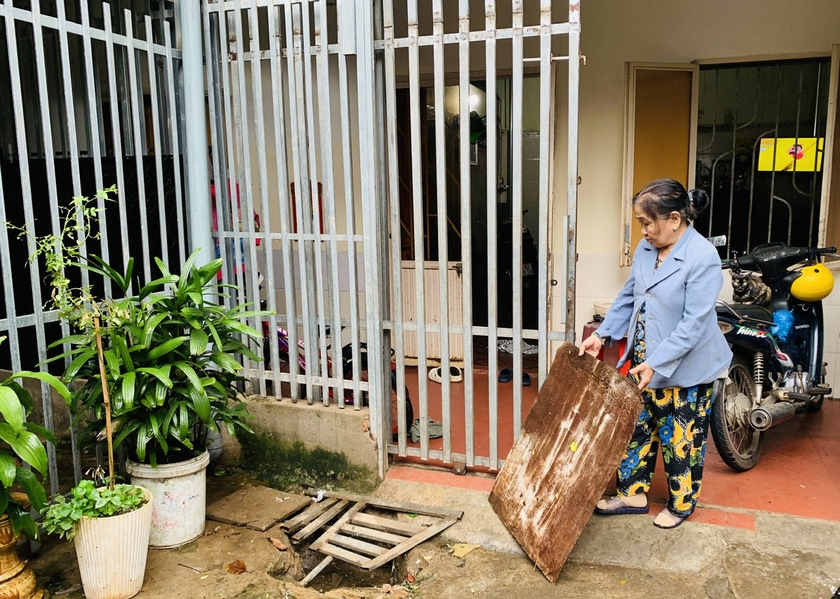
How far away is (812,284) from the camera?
3.94 meters

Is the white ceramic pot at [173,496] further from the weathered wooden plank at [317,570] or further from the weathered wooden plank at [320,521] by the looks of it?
the weathered wooden plank at [317,570]

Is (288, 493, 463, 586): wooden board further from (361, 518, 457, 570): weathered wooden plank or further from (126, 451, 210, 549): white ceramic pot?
(126, 451, 210, 549): white ceramic pot

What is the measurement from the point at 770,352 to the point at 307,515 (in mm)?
2646

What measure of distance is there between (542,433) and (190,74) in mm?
2556

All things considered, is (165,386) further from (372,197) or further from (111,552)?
(372,197)

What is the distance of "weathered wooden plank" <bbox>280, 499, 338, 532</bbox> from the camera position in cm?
328

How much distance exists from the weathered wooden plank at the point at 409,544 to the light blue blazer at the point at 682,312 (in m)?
1.15

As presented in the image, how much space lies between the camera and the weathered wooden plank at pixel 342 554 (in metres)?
2.99

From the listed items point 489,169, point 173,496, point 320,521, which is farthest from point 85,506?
point 489,169

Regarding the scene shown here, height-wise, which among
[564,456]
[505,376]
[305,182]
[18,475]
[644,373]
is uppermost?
[305,182]

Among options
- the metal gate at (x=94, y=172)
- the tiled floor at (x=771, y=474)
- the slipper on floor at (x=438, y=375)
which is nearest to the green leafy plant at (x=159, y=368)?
the metal gate at (x=94, y=172)

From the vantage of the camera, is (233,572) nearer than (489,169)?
Yes

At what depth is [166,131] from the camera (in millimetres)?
3906

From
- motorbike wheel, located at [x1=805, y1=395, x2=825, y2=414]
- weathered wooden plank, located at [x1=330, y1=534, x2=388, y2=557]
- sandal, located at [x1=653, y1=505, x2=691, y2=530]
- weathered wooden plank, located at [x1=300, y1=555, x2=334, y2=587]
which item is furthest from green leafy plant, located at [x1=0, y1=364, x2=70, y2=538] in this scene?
motorbike wheel, located at [x1=805, y1=395, x2=825, y2=414]
